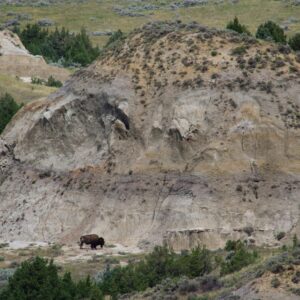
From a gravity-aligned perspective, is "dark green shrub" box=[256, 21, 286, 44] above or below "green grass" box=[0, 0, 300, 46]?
above

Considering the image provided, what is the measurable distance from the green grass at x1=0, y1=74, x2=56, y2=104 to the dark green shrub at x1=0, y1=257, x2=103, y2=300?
164 ft

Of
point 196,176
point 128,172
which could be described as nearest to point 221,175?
point 196,176

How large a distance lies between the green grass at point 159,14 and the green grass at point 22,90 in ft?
105

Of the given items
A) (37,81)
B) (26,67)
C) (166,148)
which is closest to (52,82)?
(37,81)

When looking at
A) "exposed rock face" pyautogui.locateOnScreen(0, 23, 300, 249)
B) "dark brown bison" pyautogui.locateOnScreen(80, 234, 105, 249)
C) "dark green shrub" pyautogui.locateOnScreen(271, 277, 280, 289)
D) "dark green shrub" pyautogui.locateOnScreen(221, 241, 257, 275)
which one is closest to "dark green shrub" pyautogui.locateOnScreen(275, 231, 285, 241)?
"exposed rock face" pyautogui.locateOnScreen(0, 23, 300, 249)

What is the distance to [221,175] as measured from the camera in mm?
50719

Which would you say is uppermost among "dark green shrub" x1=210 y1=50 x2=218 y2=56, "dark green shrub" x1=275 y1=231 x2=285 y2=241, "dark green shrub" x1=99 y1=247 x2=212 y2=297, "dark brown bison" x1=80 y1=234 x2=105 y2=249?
"dark green shrub" x1=210 y1=50 x2=218 y2=56

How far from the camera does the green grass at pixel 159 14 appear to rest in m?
129

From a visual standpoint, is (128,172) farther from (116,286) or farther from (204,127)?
(116,286)

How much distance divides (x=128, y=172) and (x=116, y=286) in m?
15.6

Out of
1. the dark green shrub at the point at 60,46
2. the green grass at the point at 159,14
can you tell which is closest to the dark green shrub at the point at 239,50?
the dark green shrub at the point at 60,46

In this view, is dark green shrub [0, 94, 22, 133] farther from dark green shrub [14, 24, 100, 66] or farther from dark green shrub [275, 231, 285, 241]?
dark green shrub [14, 24, 100, 66]

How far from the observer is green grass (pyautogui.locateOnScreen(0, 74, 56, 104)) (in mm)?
87938

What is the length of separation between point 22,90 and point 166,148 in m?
39.1
